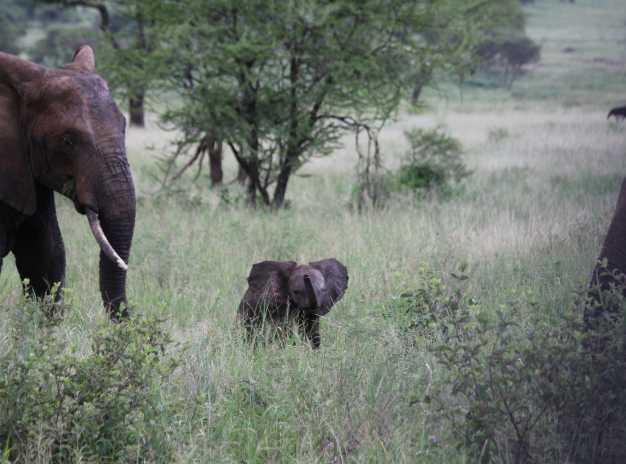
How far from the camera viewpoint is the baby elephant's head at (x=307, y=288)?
4828 mm

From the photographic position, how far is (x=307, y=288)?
4852 millimetres

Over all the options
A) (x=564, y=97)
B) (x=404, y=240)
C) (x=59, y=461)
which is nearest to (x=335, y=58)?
(x=404, y=240)

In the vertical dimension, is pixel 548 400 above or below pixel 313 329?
above

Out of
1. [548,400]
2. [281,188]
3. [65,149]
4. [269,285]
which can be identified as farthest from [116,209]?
[281,188]

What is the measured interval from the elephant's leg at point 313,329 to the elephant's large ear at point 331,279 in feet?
0.36

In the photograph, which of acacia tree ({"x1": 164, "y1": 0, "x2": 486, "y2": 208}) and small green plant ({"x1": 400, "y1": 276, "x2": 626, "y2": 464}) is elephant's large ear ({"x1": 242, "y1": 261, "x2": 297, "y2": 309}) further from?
acacia tree ({"x1": 164, "y1": 0, "x2": 486, "y2": 208})

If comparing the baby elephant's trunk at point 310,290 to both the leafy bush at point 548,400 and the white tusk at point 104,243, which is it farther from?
the leafy bush at point 548,400

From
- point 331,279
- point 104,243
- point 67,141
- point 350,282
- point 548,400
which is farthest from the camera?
point 350,282

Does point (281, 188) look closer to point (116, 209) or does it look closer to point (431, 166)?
point (431, 166)

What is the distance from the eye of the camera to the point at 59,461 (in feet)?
11.4

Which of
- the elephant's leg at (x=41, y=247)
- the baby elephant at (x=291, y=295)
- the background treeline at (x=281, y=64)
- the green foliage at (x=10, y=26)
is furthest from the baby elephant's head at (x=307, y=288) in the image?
the green foliage at (x=10, y=26)

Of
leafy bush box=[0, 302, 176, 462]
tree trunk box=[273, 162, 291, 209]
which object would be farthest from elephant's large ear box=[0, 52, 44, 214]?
tree trunk box=[273, 162, 291, 209]

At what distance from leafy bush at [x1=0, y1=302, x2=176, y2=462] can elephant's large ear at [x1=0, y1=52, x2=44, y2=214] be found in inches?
55.2

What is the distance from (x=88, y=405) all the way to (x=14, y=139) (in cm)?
213
